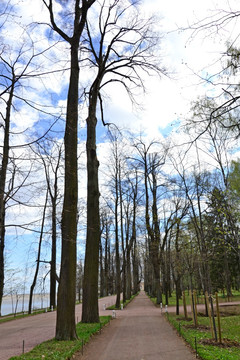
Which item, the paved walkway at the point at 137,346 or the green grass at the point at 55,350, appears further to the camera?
the paved walkway at the point at 137,346

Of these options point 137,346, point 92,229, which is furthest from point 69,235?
point 92,229

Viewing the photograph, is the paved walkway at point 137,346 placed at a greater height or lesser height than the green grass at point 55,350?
lesser

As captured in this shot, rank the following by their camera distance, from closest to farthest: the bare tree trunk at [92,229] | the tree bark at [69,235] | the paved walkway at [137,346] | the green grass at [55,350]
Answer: the green grass at [55,350]
the paved walkway at [137,346]
the tree bark at [69,235]
the bare tree trunk at [92,229]

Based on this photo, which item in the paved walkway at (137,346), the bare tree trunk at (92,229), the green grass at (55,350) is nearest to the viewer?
the green grass at (55,350)

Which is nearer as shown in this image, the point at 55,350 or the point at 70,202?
the point at 55,350

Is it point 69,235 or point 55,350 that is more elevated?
point 69,235

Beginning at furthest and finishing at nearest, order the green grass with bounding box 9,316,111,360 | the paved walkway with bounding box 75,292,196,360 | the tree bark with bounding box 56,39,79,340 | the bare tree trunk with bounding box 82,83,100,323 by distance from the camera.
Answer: the bare tree trunk with bounding box 82,83,100,323 < the tree bark with bounding box 56,39,79,340 < the paved walkway with bounding box 75,292,196,360 < the green grass with bounding box 9,316,111,360

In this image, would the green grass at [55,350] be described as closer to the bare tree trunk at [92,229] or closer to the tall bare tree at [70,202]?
the tall bare tree at [70,202]

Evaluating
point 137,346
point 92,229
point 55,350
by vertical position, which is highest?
point 92,229

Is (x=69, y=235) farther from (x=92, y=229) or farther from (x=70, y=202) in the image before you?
(x=92, y=229)

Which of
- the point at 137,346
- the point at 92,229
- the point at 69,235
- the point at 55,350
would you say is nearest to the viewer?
the point at 55,350

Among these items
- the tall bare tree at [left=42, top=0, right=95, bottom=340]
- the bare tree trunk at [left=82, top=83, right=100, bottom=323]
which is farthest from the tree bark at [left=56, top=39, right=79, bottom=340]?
the bare tree trunk at [left=82, top=83, right=100, bottom=323]

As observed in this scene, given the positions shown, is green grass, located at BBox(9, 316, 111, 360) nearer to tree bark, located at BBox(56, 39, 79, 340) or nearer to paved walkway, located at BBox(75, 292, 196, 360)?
paved walkway, located at BBox(75, 292, 196, 360)

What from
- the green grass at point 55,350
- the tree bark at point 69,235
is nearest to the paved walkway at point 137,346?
the green grass at point 55,350
